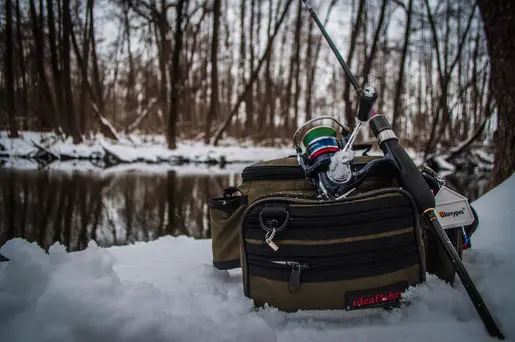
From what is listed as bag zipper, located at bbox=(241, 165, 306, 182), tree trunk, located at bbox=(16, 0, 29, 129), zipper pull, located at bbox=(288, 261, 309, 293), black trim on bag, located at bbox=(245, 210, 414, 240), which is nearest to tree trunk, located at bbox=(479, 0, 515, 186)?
black trim on bag, located at bbox=(245, 210, 414, 240)

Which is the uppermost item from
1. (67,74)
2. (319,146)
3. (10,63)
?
(10,63)

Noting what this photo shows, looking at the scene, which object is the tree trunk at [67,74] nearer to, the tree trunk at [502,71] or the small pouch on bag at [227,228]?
the small pouch on bag at [227,228]

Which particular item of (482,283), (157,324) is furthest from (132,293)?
(482,283)

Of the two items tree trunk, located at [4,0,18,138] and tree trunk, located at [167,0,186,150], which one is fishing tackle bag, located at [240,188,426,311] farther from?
tree trunk, located at [4,0,18,138]

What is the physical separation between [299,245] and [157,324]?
553 mm

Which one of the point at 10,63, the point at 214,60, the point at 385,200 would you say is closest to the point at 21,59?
the point at 10,63

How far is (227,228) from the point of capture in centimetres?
161

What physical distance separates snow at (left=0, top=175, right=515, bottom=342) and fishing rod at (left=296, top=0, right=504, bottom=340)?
9 cm

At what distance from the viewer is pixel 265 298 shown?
1.30 m

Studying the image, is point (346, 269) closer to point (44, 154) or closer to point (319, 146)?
point (319, 146)

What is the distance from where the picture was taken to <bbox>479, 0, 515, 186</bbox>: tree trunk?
2.34 metres

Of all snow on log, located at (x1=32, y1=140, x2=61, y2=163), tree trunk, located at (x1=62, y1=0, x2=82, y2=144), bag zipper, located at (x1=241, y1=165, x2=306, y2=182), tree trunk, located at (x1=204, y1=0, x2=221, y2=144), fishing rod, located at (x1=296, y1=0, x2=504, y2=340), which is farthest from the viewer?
tree trunk, located at (x1=204, y1=0, x2=221, y2=144)

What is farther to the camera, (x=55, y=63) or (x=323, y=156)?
(x=55, y=63)

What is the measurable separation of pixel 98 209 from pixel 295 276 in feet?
12.1
